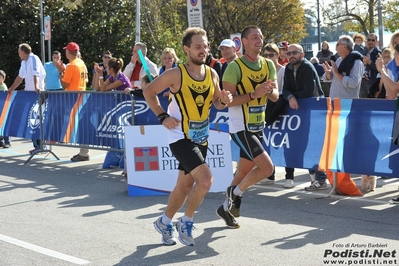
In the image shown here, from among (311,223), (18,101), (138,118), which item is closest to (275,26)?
(18,101)

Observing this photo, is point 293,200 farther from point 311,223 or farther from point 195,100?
point 195,100

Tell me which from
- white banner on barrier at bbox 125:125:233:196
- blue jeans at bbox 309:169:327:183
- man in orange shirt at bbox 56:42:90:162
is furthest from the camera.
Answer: man in orange shirt at bbox 56:42:90:162

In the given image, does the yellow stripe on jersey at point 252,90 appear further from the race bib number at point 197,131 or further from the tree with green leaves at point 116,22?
the tree with green leaves at point 116,22

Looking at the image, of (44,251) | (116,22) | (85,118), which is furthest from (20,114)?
(116,22)

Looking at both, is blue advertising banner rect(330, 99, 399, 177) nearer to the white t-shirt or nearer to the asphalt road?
the asphalt road

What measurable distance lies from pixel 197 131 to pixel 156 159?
3181 millimetres

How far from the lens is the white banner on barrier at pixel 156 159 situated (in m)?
10.2

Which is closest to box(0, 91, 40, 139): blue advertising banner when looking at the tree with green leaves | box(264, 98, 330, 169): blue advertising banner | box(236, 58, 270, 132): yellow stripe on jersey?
box(264, 98, 330, 169): blue advertising banner

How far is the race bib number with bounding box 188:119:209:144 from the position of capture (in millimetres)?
7137

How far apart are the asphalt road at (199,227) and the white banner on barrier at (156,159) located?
0.26 m

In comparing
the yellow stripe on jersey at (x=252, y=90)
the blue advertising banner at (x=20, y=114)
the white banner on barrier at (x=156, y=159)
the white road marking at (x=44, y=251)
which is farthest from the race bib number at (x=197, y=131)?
the blue advertising banner at (x=20, y=114)

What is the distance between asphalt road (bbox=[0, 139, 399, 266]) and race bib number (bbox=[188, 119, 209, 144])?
101 centimetres

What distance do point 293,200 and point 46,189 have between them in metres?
3.55

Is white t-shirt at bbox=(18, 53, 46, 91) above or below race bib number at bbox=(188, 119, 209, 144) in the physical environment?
above
